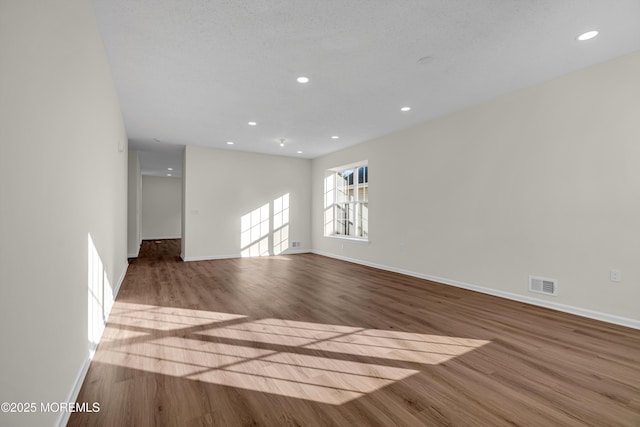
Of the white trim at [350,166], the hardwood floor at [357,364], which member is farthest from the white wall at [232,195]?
the hardwood floor at [357,364]

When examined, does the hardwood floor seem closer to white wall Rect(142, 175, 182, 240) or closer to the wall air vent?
the wall air vent

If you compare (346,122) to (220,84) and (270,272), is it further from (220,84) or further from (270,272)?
(270,272)

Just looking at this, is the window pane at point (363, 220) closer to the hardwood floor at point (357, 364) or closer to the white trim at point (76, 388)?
the hardwood floor at point (357, 364)

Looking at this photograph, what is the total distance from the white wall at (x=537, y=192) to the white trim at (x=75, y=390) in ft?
14.7

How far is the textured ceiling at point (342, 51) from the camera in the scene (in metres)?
2.23

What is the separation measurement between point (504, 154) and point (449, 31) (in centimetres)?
213

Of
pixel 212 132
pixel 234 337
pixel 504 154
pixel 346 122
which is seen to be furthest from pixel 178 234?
pixel 504 154

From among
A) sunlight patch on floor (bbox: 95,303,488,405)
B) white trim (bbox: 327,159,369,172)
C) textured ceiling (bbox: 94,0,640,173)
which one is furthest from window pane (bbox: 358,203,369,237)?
sunlight patch on floor (bbox: 95,303,488,405)

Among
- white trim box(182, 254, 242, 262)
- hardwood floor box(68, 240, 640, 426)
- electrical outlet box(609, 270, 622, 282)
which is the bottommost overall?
hardwood floor box(68, 240, 640, 426)

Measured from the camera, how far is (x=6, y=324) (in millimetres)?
922

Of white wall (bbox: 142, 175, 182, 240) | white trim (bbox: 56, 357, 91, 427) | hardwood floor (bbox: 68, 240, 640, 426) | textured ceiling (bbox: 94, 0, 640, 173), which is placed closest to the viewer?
white trim (bbox: 56, 357, 91, 427)

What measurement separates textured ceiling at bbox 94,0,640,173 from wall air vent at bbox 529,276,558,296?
2433 mm

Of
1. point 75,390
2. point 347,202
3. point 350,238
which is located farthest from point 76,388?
point 347,202

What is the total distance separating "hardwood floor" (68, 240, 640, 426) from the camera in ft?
5.24
